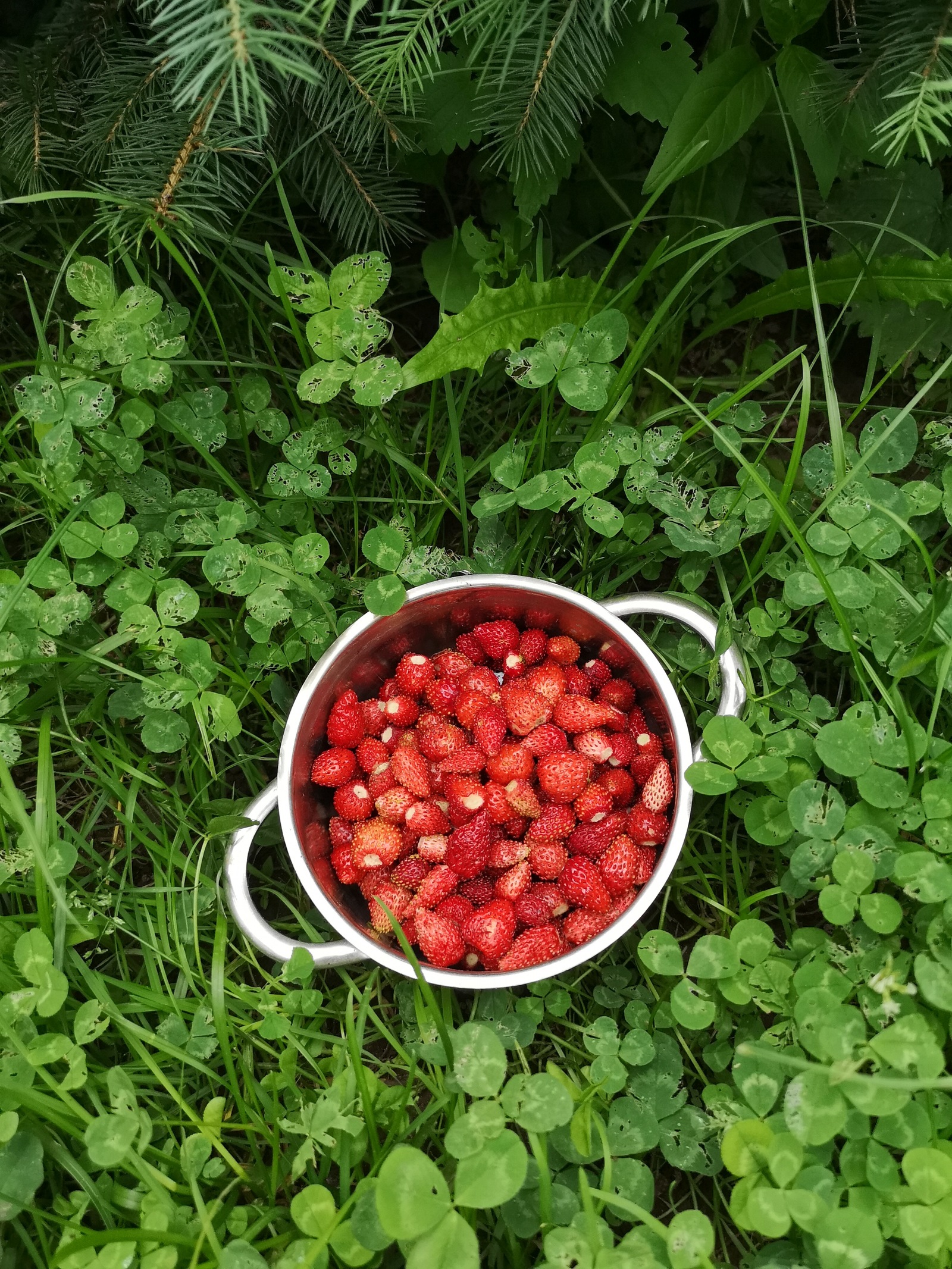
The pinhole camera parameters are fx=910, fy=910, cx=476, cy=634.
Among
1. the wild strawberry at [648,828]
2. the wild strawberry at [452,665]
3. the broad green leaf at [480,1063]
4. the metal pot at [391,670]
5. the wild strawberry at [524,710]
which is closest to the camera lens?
the broad green leaf at [480,1063]

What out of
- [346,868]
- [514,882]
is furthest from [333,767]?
[514,882]

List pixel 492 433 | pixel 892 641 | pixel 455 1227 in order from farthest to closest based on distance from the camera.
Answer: pixel 492 433
pixel 892 641
pixel 455 1227

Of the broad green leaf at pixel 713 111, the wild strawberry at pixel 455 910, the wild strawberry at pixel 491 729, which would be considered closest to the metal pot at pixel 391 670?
the wild strawberry at pixel 455 910

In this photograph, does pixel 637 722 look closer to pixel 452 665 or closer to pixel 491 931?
pixel 452 665

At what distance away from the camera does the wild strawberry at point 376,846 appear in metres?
1.72

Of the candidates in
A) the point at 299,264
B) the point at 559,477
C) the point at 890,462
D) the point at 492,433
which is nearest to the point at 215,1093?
the point at 559,477

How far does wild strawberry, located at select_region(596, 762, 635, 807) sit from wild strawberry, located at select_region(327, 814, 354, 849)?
0.49 m

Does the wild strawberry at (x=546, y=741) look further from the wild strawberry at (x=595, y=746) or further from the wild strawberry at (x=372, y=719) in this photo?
the wild strawberry at (x=372, y=719)

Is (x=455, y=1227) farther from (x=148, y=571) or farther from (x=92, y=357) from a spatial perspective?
(x=92, y=357)

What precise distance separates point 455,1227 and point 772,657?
1.16 m

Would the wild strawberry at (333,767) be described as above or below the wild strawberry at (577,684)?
below

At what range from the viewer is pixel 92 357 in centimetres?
182

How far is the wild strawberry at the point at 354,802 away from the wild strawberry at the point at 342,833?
1cm

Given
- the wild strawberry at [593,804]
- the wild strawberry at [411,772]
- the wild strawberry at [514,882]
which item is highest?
the wild strawberry at [411,772]
